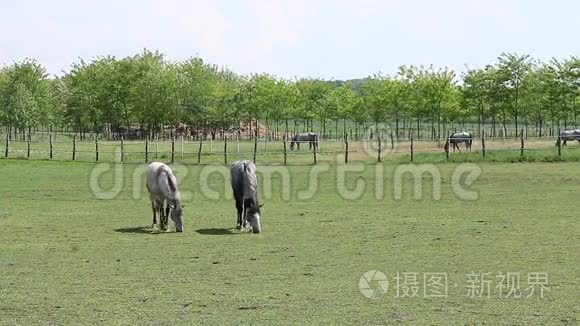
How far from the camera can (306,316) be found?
8.12 m

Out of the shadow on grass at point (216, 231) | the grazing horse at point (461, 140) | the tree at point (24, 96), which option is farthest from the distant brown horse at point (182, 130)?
the shadow on grass at point (216, 231)

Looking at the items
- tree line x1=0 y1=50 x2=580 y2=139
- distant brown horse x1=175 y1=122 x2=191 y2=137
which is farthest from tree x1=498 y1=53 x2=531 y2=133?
distant brown horse x1=175 y1=122 x2=191 y2=137

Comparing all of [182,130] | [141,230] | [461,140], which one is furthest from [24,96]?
[141,230]

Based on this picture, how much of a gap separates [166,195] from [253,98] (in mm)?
54688

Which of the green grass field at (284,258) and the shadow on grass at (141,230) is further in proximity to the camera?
the shadow on grass at (141,230)

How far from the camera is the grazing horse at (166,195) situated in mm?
→ 14884

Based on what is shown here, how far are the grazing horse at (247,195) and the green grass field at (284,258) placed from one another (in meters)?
0.37

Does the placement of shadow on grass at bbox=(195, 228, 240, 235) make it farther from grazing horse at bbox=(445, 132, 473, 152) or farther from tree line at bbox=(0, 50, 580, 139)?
tree line at bbox=(0, 50, 580, 139)

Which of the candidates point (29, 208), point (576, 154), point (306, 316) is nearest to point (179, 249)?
point (306, 316)

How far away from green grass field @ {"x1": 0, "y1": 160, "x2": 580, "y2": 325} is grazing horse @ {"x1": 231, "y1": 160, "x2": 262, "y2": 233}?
0.37 m

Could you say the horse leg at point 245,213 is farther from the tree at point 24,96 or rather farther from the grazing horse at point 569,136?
the tree at point 24,96

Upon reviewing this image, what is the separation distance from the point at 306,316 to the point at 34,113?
57.3 meters

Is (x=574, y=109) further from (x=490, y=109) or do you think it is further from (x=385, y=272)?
(x=385, y=272)

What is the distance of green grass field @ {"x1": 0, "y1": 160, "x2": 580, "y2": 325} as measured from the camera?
8.34 metres
